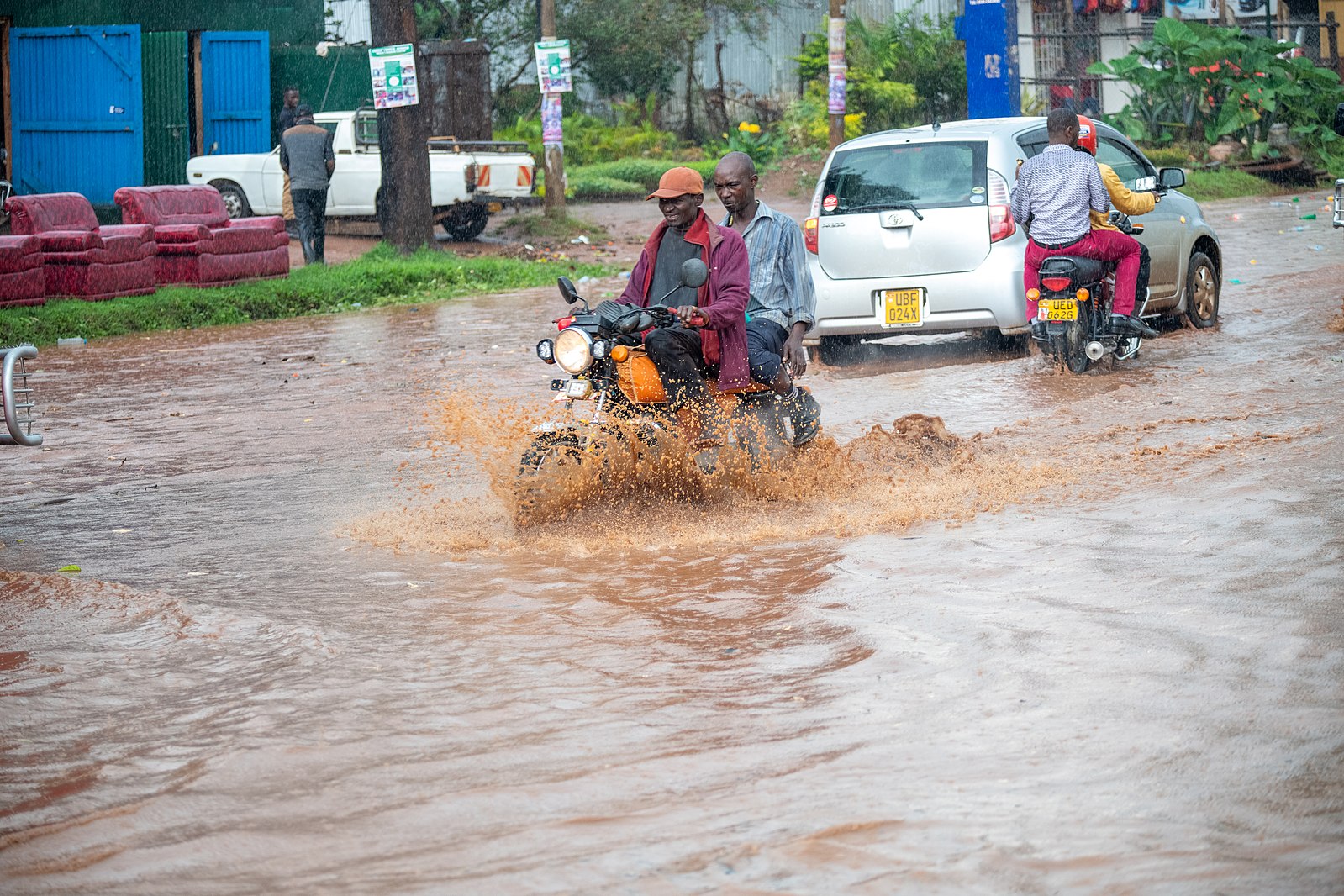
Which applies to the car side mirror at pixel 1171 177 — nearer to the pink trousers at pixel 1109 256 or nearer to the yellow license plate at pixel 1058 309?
the pink trousers at pixel 1109 256

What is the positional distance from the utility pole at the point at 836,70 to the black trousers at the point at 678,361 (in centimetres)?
1691

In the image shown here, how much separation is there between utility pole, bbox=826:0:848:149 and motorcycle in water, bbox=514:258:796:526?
17.0m

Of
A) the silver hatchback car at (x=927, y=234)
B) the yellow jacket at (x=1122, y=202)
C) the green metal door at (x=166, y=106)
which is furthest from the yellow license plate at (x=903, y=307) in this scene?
the green metal door at (x=166, y=106)

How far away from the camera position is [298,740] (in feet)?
14.6

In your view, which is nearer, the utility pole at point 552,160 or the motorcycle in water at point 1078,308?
the motorcycle in water at point 1078,308

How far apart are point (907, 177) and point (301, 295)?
28.4ft

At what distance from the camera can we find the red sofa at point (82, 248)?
1605 cm

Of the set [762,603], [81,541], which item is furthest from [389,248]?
[762,603]

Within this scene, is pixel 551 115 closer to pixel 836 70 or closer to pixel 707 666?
pixel 836 70

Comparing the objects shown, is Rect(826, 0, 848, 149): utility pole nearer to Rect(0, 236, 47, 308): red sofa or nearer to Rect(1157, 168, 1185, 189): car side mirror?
Rect(0, 236, 47, 308): red sofa

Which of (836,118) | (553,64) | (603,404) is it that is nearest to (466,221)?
(553,64)

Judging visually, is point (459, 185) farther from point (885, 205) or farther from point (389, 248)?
point (885, 205)

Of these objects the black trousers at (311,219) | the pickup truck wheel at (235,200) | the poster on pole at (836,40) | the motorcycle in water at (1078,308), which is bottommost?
the motorcycle in water at (1078,308)

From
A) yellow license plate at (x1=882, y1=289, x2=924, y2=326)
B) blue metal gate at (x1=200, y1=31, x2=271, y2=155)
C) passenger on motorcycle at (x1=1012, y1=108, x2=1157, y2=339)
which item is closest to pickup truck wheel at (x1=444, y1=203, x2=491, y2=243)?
blue metal gate at (x1=200, y1=31, x2=271, y2=155)
